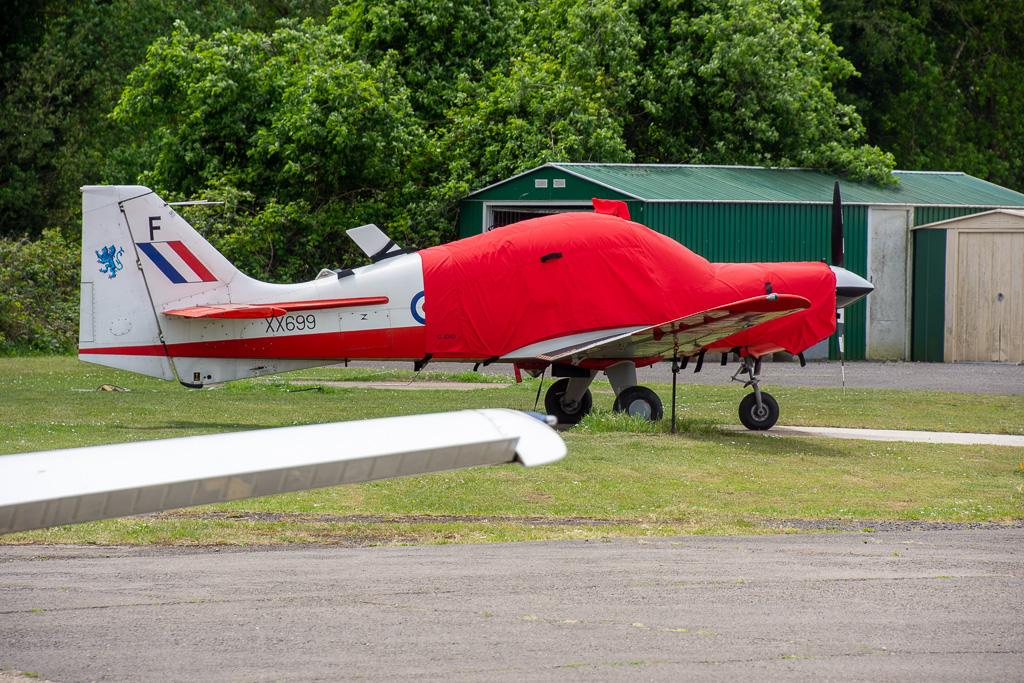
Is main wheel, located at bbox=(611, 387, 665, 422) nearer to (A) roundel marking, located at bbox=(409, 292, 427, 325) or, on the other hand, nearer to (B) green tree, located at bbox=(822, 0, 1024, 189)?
(A) roundel marking, located at bbox=(409, 292, 427, 325)

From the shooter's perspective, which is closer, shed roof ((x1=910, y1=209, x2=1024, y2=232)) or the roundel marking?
the roundel marking

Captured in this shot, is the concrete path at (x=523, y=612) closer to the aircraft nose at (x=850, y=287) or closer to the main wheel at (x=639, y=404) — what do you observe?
the main wheel at (x=639, y=404)

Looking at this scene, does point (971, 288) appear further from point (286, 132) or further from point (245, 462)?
point (245, 462)

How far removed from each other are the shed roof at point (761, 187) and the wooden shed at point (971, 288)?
1.15 metres

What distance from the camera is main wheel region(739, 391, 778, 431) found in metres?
14.3

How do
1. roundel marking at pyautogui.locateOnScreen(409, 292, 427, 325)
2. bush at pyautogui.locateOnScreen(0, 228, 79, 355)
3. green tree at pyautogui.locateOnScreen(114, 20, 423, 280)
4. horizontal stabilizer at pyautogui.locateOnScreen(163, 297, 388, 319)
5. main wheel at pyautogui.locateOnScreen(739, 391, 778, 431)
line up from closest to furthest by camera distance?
horizontal stabilizer at pyautogui.locateOnScreen(163, 297, 388, 319), roundel marking at pyautogui.locateOnScreen(409, 292, 427, 325), main wheel at pyautogui.locateOnScreen(739, 391, 778, 431), bush at pyautogui.locateOnScreen(0, 228, 79, 355), green tree at pyautogui.locateOnScreen(114, 20, 423, 280)

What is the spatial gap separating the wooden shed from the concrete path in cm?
2011

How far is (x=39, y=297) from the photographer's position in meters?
27.8

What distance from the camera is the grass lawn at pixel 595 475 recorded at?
821cm

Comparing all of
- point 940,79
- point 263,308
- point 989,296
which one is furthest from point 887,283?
point 940,79

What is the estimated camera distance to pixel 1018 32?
45.3 meters

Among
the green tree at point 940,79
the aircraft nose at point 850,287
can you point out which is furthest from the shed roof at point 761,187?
the green tree at point 940,79

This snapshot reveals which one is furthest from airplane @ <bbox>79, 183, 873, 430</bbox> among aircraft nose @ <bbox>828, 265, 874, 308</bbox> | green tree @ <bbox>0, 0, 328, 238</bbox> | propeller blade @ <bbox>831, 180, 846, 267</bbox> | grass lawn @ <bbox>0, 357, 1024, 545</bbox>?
green tree @ <bbox>0, 0, 328, 238</bbox>

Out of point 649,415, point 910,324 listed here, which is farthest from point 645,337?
point 910,324
